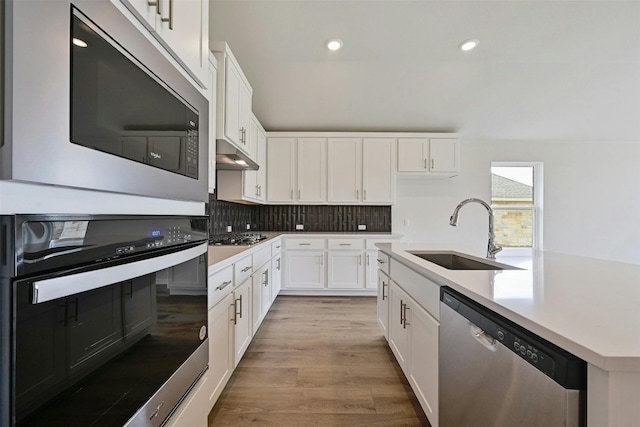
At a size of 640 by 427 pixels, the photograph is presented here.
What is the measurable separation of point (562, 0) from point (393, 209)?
288 centimetres

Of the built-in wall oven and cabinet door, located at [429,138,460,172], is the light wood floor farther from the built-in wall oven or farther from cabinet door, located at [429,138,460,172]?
cabinet door, located at [429,138,460,172]

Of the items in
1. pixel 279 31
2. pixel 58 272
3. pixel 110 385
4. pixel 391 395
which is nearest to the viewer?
pixel 58 272

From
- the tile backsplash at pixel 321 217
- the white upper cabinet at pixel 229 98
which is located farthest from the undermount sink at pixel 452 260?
→ the tile backsplash at pixel 321 217

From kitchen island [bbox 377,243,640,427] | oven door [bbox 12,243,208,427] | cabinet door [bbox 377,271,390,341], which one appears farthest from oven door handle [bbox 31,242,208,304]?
cabinet door [bbox 377,271,390,341]

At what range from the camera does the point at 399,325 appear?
1.90 metres

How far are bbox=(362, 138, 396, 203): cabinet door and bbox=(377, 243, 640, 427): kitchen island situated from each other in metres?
2.79

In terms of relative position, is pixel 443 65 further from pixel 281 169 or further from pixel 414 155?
pixel 281 169

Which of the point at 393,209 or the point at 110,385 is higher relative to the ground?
the point at 393,209

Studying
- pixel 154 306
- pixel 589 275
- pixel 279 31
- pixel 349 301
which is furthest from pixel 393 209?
pixel 154 306

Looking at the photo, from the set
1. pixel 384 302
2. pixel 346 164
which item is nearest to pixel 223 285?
pixel 384 302

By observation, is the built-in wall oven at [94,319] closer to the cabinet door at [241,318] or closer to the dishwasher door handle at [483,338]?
the cabinet door at [241,318]

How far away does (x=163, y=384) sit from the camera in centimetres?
80

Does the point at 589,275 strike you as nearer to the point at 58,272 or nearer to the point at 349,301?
the point at 58,272

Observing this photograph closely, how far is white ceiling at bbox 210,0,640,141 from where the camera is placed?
2383 millimetres
